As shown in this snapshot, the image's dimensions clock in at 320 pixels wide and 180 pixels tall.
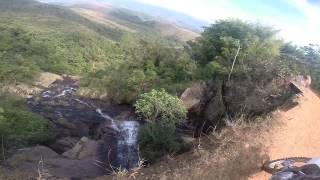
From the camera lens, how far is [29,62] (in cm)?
6262

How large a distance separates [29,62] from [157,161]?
44973 millimetres

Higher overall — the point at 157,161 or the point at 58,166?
→ the point at 157,161

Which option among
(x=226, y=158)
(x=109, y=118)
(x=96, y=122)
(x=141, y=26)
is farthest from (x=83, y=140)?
(x=141, y=26)

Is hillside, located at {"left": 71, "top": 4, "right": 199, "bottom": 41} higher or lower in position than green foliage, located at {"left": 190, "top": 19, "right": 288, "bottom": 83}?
lower

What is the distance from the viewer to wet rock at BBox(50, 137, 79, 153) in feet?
94.2

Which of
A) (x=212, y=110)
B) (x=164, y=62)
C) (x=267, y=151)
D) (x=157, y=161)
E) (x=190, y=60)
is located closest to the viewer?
(x=267, y=151)

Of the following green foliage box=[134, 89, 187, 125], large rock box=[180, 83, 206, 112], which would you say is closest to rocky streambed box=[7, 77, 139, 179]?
green foliage box=[134, 89, 187, 125]

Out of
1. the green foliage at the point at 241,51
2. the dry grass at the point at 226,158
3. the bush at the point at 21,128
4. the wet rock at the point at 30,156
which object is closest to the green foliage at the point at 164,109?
the green foliage at the point at 241,51

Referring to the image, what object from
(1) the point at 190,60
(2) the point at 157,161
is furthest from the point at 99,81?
(2) the point at 157,161

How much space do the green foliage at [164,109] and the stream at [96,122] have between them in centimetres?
204

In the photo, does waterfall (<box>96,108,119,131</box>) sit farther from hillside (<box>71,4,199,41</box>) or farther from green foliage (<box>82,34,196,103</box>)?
hillside (<box>71,4,199,41</box>)

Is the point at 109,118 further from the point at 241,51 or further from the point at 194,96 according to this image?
the point at 241,51

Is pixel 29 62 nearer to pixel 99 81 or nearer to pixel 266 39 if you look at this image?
pixel 99 81

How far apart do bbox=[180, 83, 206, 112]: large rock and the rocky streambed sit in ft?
12.1
